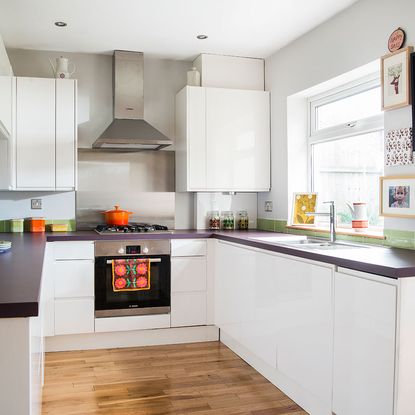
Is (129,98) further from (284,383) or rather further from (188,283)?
(284,383)

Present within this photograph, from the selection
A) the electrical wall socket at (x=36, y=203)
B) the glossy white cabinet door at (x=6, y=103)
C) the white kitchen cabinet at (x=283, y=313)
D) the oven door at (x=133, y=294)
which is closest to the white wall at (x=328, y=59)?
the white kitchen cabinet at (x=283, y=313)

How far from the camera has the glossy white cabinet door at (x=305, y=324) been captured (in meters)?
2.63

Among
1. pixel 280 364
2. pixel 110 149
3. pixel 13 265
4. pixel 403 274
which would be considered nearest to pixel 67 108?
pixel 110 149

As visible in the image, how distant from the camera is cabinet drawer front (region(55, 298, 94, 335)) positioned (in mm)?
4023

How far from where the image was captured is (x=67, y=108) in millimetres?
4344

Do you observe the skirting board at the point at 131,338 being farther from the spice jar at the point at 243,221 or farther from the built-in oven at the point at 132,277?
the spice jar at the point at 243,221

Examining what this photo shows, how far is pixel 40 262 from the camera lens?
2.38 metres

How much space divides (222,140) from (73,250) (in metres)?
1.56

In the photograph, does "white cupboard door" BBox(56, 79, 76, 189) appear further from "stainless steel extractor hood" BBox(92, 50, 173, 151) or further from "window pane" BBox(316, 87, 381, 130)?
"window pane" BBox(316, 87, 381, 130)

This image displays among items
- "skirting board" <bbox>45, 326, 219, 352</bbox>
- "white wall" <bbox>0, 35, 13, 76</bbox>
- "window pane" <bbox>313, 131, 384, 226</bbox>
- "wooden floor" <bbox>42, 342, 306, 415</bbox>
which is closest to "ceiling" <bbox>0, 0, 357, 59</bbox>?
"white wall" <bbox>0, 35, 13, 76</bbox>

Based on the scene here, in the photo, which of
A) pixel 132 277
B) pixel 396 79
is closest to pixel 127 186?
pixel 132 277

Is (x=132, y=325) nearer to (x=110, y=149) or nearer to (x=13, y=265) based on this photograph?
(x=110, y=149)

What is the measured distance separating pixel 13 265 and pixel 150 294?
6.70 ft

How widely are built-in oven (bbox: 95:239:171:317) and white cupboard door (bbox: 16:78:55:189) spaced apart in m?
0.77
